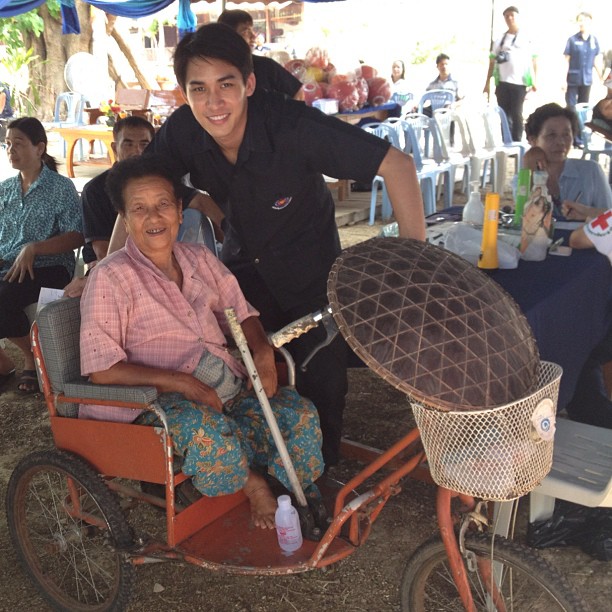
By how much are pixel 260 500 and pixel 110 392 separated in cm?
60

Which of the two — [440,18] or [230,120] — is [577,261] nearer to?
[230,120]

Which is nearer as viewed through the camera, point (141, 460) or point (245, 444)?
point (141, 460)

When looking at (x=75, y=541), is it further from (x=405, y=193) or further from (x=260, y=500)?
(x=405, y=193)

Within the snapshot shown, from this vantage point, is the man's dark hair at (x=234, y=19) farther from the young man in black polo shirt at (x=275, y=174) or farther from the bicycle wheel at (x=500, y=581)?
the bicycle wheel at (x=500, y=581)

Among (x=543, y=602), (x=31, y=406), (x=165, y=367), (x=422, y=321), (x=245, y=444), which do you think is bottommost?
(x=31, y=406)

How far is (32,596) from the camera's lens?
8.29ft

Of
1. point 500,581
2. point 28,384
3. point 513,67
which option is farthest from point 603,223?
point 513,67

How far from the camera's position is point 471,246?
305cm

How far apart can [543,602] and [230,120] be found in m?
1.68

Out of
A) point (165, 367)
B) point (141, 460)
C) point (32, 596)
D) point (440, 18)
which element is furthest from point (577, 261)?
point (440, 18)

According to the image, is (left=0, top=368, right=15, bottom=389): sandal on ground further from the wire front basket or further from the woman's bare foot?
the wire front basket

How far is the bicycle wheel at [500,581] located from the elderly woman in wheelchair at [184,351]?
0.50 meters

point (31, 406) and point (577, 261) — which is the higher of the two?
point (577, 261)

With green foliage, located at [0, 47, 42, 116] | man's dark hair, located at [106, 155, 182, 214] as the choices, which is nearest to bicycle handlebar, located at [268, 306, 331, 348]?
man's dark hair, located at [106, 155, 182, 214]
